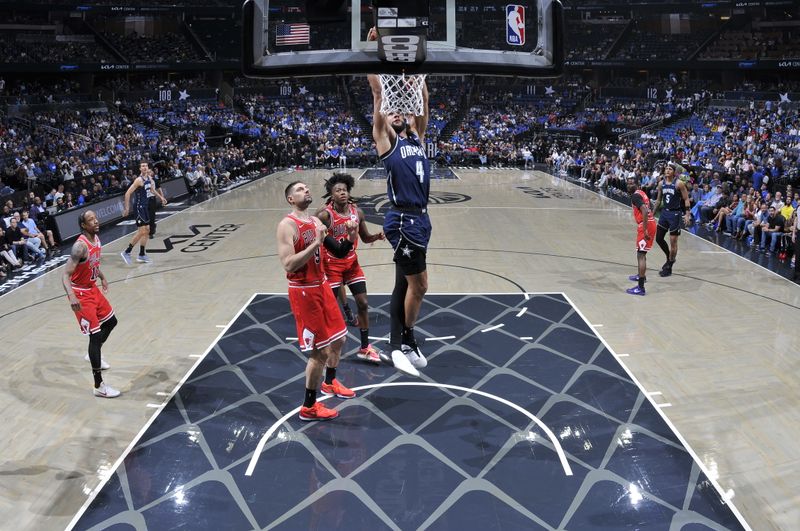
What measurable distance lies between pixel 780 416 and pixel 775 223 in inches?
300

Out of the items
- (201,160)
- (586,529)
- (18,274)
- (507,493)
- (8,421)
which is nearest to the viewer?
(586,529)

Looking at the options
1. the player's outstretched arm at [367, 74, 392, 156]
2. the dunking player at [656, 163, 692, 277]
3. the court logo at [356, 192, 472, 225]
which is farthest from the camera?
the court logo at [356, 192, 472, 225]

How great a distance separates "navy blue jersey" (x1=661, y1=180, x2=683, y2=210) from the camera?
1011 centimetres

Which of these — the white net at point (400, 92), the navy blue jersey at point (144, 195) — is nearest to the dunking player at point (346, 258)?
the white net at point (400, 92)

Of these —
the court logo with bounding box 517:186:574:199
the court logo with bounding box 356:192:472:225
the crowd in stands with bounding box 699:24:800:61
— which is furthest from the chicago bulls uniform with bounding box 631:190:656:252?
the crowd in stands with bounding box 699:24:800:61

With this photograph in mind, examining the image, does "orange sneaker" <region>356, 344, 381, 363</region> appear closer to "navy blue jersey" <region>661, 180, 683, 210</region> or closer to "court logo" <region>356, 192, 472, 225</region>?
"navy blue jersey" <region>661, 180, 683, 210</region>

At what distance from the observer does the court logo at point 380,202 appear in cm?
1630

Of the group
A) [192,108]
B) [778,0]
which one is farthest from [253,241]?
[778,0]

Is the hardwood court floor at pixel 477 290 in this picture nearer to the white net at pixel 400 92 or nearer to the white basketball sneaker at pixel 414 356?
the white basketball sneaker at pixel 414 356

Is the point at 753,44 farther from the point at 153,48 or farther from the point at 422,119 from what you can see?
the point at 422,119

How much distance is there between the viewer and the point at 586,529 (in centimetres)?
404

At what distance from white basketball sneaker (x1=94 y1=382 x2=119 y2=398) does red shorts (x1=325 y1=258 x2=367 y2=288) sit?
7.13 ft

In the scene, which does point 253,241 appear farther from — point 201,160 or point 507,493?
point 201,160

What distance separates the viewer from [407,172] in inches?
217
